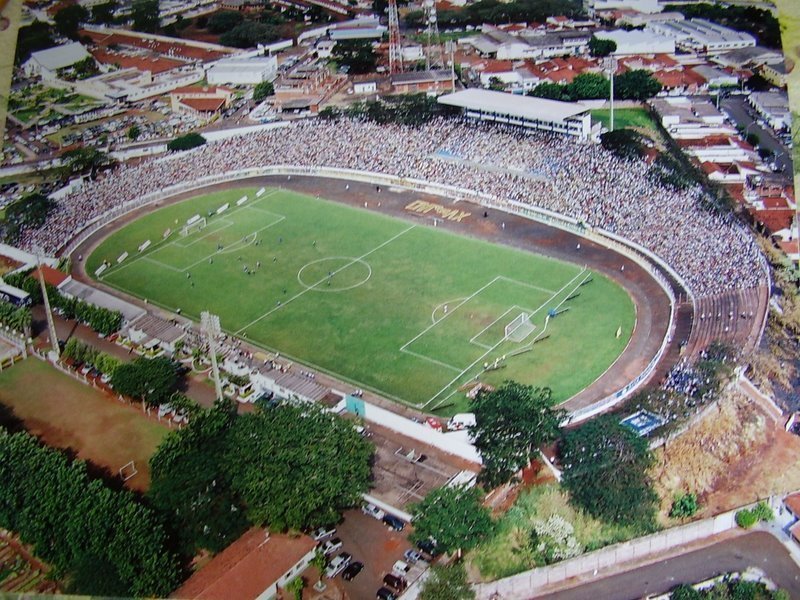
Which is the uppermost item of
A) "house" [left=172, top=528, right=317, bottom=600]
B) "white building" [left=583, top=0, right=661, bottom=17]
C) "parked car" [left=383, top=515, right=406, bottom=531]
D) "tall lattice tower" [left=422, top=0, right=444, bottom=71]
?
"white building" [left=583, top=0, right=661, bottom=17]

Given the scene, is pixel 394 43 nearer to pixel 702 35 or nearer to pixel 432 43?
pixel 432 43

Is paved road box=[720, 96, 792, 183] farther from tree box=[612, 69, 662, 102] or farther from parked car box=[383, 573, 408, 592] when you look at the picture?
parked car box=[383, 573, 408, 592]

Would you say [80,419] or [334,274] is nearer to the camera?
[80,419]

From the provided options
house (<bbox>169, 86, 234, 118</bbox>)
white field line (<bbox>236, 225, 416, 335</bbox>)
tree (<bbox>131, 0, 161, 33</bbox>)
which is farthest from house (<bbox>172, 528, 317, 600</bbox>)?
tree (<bbox>131, 0, 161, 33</bbox>)

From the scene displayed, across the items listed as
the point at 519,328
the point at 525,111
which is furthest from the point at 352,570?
the point at 525,111

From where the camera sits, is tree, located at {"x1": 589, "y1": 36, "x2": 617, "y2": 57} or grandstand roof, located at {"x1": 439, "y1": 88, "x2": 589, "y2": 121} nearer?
grandstand roof, located at {"x1": 439, "y1": 88, "x2": 589, "y2": 121}


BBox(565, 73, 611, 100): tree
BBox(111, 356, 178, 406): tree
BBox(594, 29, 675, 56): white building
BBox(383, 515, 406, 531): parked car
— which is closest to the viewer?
BBox(383, 515, 406, 531): parked car
